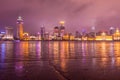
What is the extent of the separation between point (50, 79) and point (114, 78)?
302 centimetres

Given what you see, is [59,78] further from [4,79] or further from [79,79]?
[4,79]

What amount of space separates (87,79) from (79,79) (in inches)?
14.7

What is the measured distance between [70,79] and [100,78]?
1453 mm

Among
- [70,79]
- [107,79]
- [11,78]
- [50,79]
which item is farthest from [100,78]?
[11,78]

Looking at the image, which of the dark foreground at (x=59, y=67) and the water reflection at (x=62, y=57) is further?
the water reflection at (x=62, y=57)

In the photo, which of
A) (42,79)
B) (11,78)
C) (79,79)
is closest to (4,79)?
(11,78)

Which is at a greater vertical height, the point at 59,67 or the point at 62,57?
the point at 62,57

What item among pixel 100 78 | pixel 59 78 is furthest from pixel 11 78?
pixel 100 78

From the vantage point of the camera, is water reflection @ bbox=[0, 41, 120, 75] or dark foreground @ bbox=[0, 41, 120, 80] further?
water reflection @ bbox=[0, 41, 120, 75]

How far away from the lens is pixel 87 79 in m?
12.1

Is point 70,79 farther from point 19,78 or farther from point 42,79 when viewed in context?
point 19,78

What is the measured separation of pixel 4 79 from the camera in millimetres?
11891

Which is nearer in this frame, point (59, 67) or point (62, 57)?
point (59, 67)

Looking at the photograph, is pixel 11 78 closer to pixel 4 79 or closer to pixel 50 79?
pixel 4 79
